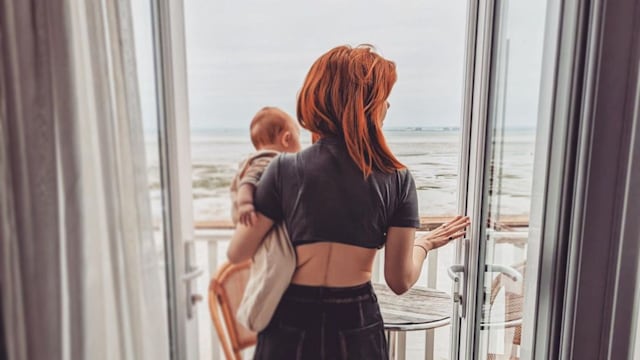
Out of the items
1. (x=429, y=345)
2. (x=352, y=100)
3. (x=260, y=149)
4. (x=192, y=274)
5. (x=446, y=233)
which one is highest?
(x=352, y=100)

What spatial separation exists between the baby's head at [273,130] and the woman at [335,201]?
0.11 feet

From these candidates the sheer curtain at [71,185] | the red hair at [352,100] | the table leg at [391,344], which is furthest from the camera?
the table leg at [391,344]

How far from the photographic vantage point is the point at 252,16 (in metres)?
1.18

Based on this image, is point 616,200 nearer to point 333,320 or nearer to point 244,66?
point 333,320

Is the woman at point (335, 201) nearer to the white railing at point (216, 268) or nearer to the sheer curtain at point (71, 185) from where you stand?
the white railing at point (216, 268)

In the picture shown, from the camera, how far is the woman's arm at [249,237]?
1.16m

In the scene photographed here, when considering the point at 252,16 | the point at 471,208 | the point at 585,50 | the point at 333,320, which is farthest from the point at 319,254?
the point at 585,50

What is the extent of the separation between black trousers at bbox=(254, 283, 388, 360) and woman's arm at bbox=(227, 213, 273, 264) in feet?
0.45

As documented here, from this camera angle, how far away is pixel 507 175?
1.25 m

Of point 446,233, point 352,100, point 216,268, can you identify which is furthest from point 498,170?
point 216,268

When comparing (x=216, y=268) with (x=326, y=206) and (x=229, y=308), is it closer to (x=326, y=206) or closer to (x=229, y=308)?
(x=229, y=308)

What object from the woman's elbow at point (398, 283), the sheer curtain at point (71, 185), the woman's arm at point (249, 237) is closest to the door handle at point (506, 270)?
the woman's elbow at point (398, 283)

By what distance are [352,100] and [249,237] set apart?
42 cm

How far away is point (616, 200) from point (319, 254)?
667mm
